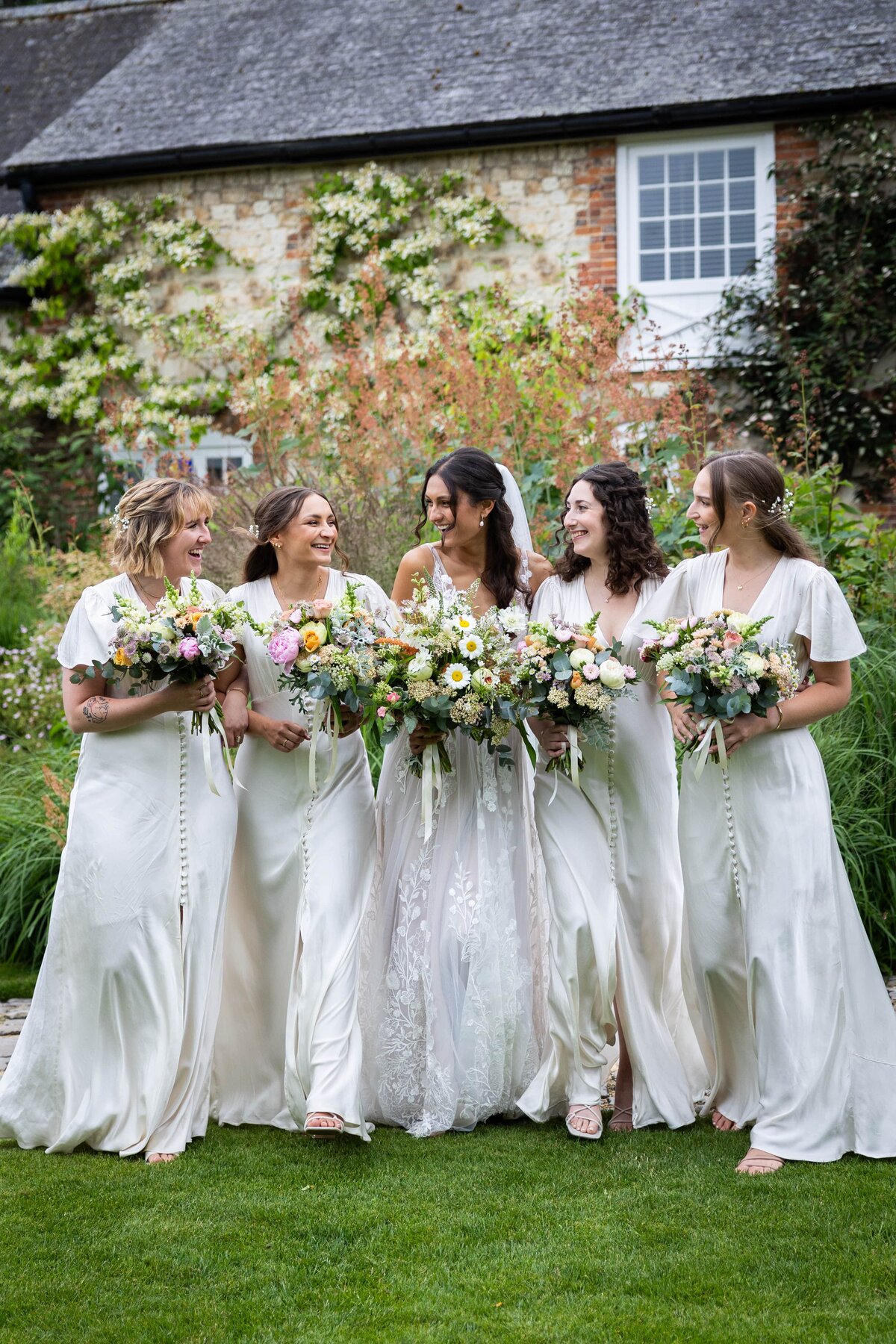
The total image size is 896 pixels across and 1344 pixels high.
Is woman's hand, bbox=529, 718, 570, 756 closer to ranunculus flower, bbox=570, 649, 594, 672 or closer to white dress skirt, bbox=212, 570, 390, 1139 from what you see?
ranunculus flower, bbox=570, 649, 594, 672

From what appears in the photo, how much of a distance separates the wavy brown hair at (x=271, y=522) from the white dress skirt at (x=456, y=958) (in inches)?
35.8

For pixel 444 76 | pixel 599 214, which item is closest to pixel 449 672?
pixel 599 214

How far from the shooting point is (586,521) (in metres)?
5.03

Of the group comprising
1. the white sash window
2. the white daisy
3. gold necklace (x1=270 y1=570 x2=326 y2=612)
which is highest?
the white sash window

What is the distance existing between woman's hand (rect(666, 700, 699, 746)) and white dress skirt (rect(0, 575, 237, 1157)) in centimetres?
164

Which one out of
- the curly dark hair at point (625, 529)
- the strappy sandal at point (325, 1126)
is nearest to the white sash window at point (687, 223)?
the curly dark hair at point (625, 529)

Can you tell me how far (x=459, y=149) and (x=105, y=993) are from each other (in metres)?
11.2

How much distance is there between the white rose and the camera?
4574mm

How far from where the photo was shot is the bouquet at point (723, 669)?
4.28 metres

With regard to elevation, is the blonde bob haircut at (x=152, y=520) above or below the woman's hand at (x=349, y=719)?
above

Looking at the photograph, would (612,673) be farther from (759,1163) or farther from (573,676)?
(759,1163)

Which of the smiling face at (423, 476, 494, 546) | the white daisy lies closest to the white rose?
the white daisy

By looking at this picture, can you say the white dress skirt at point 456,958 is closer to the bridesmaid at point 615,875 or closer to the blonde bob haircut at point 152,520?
the bridesmaid at point 615,875

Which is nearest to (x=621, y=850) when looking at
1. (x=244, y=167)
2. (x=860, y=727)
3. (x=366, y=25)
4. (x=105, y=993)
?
(x=105, y=993)
